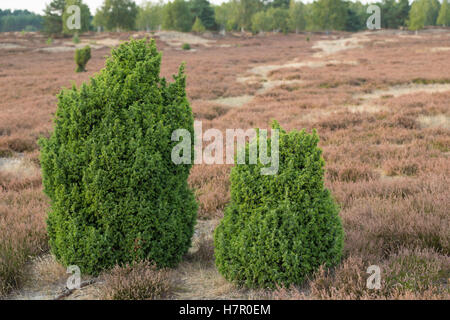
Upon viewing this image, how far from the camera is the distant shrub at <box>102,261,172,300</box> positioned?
3057mm

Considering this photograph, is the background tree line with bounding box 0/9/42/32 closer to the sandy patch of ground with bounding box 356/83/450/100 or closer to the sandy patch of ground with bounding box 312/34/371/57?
the sandy patch of ground with bounding box 312/34/371/57

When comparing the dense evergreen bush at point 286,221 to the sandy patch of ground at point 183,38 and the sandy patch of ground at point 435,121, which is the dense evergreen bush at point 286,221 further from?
the sandy patch of ground at point 183,38

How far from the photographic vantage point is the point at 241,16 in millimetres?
89500

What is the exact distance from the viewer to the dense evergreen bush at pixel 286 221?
297 centimetres

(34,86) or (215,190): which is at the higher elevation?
(34,86)

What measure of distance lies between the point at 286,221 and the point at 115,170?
1.52 m

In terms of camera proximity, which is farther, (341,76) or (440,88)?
(341,76)

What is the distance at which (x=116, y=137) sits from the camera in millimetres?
3281

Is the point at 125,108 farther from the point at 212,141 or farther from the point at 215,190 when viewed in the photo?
the point at 212,141

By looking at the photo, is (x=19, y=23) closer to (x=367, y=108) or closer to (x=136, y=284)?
(x=367, y=108)

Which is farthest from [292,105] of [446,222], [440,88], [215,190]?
[446,222]

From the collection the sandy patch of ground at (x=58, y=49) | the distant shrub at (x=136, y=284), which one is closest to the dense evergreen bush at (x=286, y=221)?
the distant shrub at (x=136, y=284)

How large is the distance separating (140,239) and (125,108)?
1.19 metres

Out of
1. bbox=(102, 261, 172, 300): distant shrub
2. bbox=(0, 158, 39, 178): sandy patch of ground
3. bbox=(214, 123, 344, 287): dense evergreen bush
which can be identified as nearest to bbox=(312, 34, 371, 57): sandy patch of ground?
bbox=(0, 158, 39, 178): sandy patch of ground
